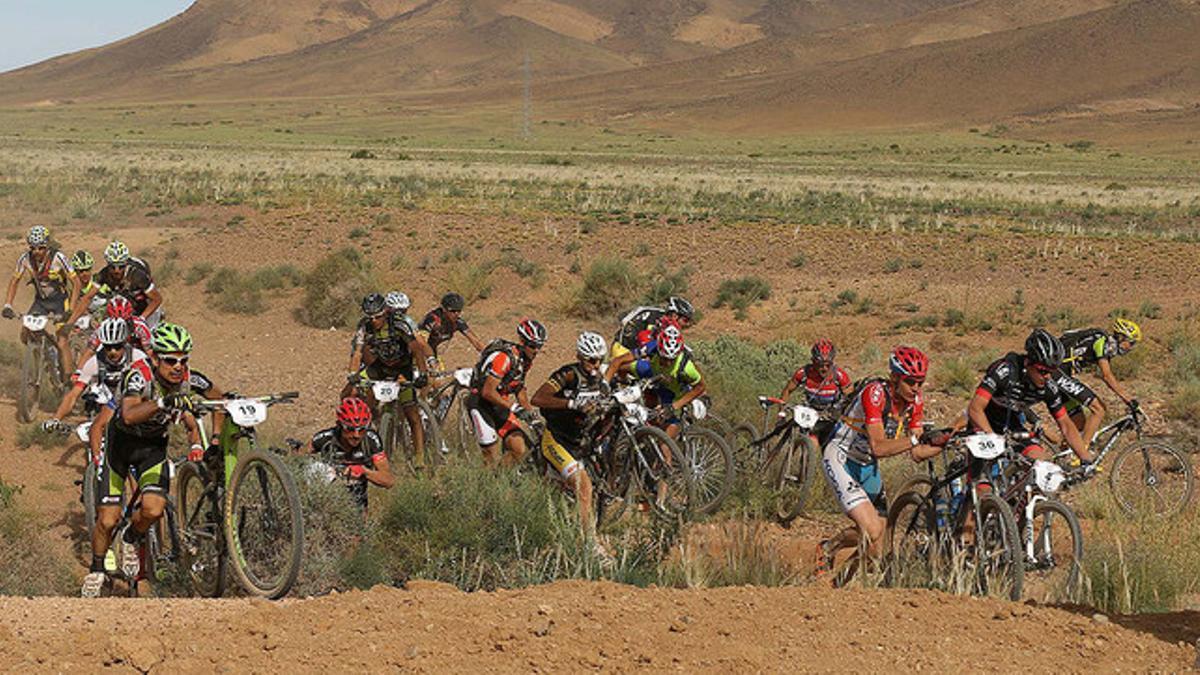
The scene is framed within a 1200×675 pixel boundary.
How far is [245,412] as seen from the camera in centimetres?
657

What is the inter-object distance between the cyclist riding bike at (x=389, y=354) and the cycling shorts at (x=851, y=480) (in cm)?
375

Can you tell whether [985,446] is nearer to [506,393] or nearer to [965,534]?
[965,534]

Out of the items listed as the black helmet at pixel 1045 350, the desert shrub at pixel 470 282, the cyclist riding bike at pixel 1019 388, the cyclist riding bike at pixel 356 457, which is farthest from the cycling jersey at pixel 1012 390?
the desert shrub at pixel 470 282

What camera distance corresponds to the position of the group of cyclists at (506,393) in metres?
7.23

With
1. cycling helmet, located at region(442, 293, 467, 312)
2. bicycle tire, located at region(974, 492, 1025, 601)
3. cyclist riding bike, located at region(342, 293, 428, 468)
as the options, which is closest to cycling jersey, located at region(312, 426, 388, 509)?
cyclist riding bike, located at region(342, 293, 428, 468)

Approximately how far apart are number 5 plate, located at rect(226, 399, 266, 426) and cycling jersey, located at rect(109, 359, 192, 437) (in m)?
0.63

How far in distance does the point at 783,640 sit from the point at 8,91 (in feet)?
684

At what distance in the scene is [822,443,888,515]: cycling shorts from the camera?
784 cm

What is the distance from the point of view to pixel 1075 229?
32.9 meters

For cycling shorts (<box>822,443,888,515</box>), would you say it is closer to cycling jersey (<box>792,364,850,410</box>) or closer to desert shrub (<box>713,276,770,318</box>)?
cycling jersey (<box>792,364,850,410</box>)

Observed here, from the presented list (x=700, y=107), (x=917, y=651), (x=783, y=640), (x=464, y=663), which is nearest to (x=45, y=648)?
(x=464, y=663)

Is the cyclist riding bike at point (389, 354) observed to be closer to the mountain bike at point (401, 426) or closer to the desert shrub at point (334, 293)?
the mountain bike at point (401, 426)

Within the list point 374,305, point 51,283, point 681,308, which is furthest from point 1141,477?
point 51,283

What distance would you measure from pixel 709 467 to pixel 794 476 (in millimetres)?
943
